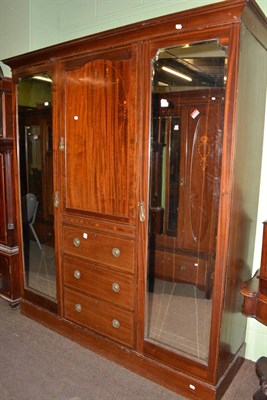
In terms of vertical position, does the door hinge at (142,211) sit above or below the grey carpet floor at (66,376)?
above

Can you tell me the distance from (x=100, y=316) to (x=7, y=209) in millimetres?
1328

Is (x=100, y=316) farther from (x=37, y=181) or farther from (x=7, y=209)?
(x=7, y=209)

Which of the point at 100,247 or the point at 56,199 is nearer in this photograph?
the point at 100,247

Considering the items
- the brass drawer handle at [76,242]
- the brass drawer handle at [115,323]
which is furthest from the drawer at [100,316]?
the brass drawer handle at [76,242]

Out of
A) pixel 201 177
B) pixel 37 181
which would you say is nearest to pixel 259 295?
pixel 201 177

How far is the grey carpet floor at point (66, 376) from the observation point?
186 cm

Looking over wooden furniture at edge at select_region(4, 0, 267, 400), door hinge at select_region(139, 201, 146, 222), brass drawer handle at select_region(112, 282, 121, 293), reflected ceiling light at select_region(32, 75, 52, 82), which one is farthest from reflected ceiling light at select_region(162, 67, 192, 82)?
brass drawer handle at select_region(112, 282, 121, 293)

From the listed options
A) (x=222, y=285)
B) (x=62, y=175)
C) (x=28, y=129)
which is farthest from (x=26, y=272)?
(x=222, y=285)

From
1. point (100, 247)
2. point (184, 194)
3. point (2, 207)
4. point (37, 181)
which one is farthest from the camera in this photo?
point (2, 207)

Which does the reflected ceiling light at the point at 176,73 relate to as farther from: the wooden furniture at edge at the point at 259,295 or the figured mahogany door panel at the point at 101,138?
the wooden furniture at edge at the point at 259,295

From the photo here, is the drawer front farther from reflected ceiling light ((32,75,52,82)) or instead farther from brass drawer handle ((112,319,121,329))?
reflected ceiling light ((32,75,52,82))

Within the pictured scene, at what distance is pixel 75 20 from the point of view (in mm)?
2705

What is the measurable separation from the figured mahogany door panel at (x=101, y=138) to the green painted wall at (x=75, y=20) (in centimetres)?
75

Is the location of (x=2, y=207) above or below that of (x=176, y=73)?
below
